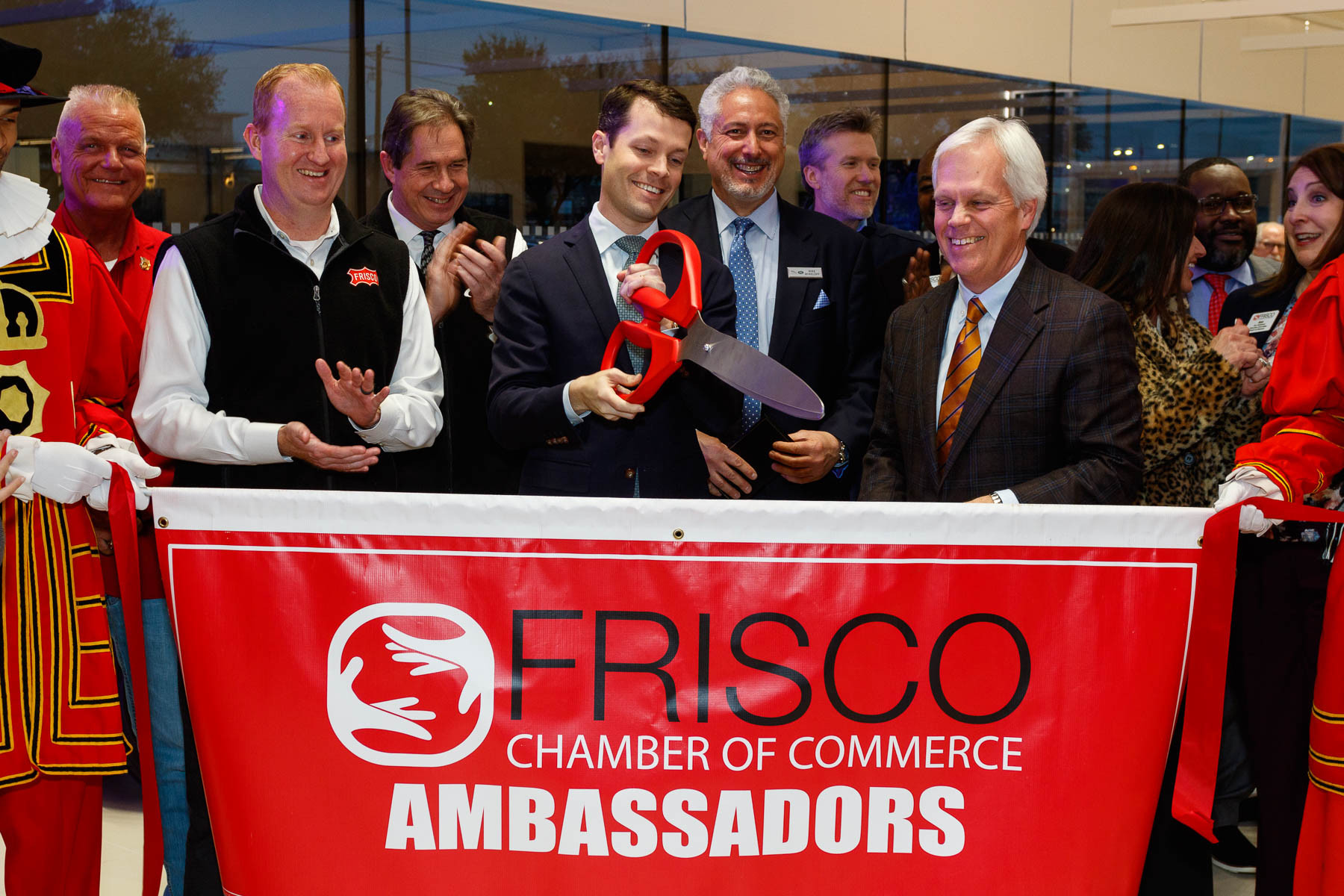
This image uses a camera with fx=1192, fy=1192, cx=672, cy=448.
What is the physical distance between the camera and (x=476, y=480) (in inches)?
127

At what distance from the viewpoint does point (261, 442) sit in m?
2.35

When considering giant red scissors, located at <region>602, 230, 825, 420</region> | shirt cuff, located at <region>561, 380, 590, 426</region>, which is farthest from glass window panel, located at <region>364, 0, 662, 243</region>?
giant red scissors, located at <region>602, 230, 825, 420</region>

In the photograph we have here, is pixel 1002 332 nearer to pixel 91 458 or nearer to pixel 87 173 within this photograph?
pixel 91 458

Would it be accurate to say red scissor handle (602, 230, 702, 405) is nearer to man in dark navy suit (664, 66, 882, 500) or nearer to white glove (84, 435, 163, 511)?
man in dark navy suit (664, 66, 882, 500)

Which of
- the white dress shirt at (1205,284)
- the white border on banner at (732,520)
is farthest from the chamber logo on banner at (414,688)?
the white dress shirt at (1205,284)

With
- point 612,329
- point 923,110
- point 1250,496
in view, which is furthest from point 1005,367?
point 923,110

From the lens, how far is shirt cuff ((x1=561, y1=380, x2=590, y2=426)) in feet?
7.63

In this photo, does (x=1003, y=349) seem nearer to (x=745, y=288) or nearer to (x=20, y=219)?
(x=745, y=288)

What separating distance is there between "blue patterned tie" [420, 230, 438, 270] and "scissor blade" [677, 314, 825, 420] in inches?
55.1

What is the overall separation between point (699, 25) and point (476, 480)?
347 centimetres

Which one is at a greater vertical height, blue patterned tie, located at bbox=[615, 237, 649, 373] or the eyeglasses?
the eyeglasses

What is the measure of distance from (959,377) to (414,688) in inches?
46.7

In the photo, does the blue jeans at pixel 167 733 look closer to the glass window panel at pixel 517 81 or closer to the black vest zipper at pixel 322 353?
the black vest zipper at pixel 322 353

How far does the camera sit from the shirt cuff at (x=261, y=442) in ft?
7.70
